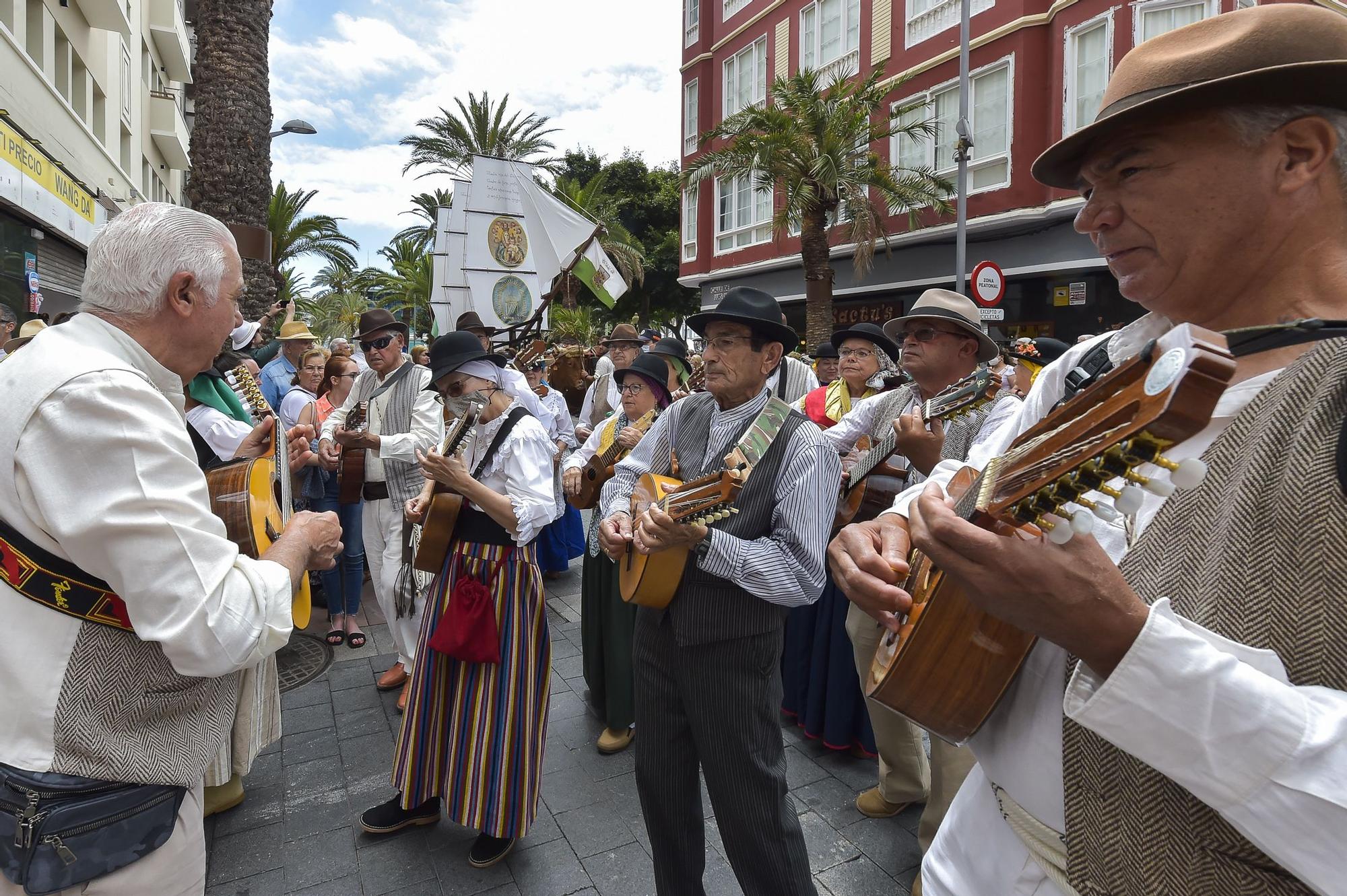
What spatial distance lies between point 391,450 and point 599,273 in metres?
6.30

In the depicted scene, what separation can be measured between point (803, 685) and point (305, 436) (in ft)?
10.0

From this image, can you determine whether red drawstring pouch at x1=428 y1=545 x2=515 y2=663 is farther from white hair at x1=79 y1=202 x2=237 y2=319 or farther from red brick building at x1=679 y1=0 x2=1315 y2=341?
red brick building at x1=679 y1=0 x2=1315 y2=341

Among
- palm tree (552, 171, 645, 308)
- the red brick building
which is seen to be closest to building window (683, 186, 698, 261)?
the red brick building

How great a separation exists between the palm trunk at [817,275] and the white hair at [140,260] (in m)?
16.6

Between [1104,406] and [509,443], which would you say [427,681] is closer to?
[509,443]

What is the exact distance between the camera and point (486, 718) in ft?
10.9

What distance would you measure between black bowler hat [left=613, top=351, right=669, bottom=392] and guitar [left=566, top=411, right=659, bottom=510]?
0.96 ft

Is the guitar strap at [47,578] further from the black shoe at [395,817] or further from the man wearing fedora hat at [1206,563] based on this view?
the black shoe at [395,817]

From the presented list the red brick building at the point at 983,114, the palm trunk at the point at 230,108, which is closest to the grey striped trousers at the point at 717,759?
the palm trunk at the point at 230,108

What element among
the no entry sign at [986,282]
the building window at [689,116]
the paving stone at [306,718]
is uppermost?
the building window at [689,116]

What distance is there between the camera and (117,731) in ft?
5.44

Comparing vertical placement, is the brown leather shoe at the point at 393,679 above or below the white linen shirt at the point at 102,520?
below

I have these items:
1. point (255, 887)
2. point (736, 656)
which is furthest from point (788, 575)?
point (255, 887)

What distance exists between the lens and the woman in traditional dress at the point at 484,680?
10.7 feet
